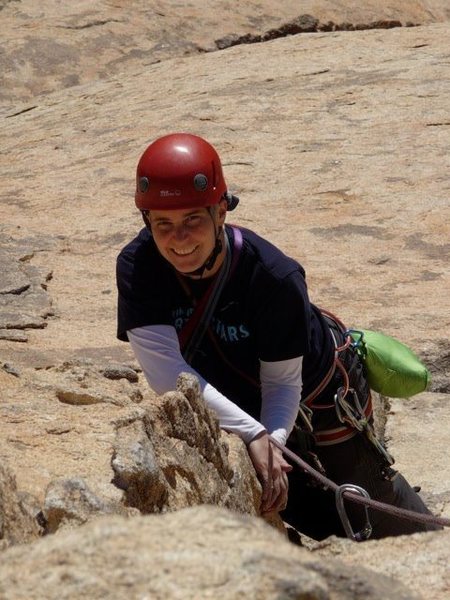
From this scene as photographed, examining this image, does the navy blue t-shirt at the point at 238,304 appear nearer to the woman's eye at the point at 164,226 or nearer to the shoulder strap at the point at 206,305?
the shoulder strap at the point at 206,305

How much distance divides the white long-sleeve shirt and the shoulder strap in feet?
0.23

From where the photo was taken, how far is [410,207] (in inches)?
325

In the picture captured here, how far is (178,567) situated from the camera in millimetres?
1838

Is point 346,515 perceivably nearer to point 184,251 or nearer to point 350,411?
point 350,411

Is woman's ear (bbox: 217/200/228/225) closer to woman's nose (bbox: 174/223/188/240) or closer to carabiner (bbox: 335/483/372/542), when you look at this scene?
woman's nose (bbox: 174/223/188/240)

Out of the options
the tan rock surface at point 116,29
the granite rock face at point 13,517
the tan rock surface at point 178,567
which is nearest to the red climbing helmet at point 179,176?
the granite rock face at point 13,517

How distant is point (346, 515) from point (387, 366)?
24.7 inches

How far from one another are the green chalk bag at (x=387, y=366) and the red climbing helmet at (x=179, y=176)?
829 millimetres

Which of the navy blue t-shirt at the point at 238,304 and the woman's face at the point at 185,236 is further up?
the woman's face at the point at 185,236

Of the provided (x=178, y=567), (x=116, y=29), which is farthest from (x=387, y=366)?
(x=116, y=29)

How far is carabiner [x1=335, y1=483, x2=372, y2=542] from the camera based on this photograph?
12.2 ft

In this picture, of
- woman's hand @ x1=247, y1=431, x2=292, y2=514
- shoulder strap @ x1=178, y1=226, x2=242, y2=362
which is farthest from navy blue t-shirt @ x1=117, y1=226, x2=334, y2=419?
woman's hand @ x1=247, y1=431, x2=292, y2=514

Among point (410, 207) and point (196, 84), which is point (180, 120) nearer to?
point (196, 84)

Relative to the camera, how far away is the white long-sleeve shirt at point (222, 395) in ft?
11.7
